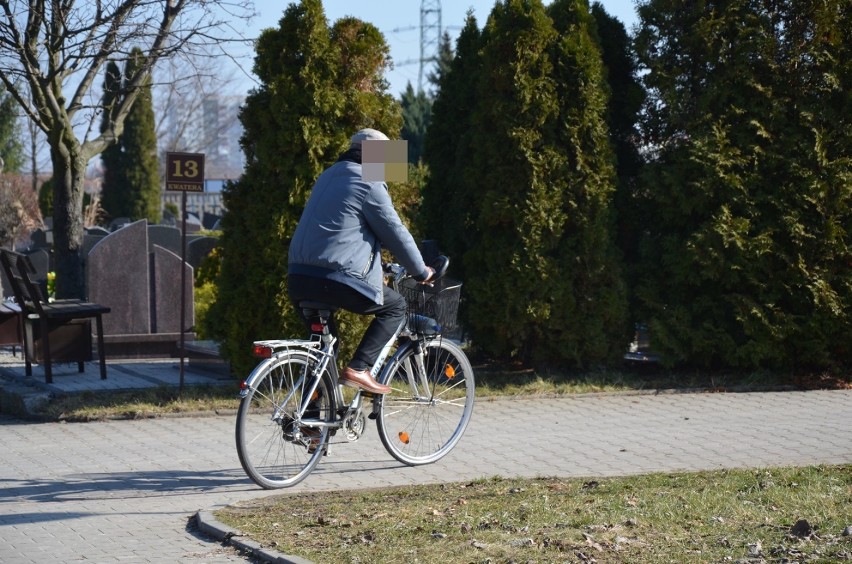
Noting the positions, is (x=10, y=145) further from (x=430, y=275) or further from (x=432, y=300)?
(x=430, y=275)

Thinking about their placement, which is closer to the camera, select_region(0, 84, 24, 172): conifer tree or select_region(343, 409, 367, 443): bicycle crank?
select_region(343, 409, 367, 443): bicycle crank

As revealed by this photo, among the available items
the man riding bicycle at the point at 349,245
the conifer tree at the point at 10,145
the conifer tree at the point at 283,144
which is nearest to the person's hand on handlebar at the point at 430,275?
the man riding bicycle at the point at 349,245

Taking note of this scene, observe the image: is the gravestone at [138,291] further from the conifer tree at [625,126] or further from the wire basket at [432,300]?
the wire basket at [432,300]

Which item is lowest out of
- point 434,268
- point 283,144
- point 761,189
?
point 434,268

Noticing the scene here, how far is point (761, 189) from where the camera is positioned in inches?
411

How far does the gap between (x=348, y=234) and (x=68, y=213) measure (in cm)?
703

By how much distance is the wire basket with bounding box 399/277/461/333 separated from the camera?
7191 mm

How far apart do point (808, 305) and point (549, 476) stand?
461cm

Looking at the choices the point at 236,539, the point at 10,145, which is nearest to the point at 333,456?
the point at 236,539

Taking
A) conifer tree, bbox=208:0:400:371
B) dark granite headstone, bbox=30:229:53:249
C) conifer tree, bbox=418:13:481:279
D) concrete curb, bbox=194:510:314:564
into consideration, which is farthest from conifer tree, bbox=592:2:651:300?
dark granite headstone, bbox=30:229:53:249

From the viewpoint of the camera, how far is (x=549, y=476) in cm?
681

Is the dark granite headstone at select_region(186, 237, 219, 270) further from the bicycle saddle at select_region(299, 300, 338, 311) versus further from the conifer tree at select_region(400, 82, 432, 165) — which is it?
the conifer tree at select_region(400, 82, 432, 165)

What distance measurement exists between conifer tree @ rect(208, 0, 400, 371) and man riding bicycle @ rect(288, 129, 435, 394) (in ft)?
9.01

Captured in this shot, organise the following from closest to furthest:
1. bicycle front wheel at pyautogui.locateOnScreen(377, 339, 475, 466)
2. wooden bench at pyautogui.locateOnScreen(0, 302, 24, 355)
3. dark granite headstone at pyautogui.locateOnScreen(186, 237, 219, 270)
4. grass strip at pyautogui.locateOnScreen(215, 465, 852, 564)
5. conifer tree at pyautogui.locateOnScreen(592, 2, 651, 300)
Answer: grass strip at pyautogui.locateOnScreen(215, 465, 852, 564) < bicycle front wheel at pyautogui.locateOnScreen(377, 339, 475, 466) < conifer tree at pyautogui.locateOnScreen(592, 2, 651, 300) < wooden bench at pyautogui.locateOnScreen(0, 302, 24, 355) < dark granite headstone at pyautogui.locateOnScreen(186, 237, 219, 270)
